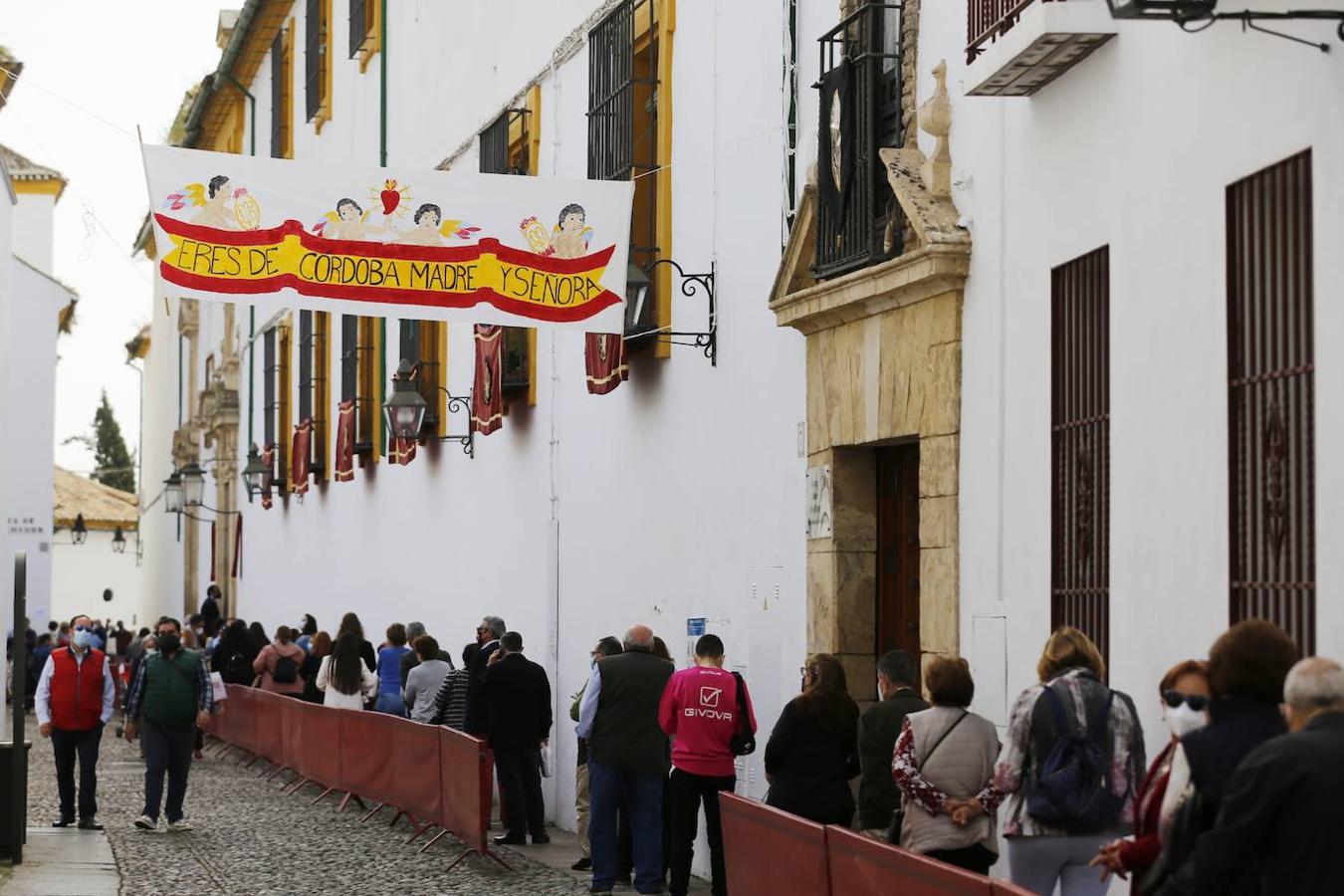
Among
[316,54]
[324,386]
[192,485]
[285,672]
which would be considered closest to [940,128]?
[285,672]

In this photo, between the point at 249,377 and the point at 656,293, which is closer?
the point at 656,293

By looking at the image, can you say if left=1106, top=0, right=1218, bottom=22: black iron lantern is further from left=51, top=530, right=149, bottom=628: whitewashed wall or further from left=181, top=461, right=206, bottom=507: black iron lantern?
left=51, top=530, right=149, bottom=628: whitewashed wall

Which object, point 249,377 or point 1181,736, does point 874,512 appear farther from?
point 249,377

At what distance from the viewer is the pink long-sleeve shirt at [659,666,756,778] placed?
12.0m

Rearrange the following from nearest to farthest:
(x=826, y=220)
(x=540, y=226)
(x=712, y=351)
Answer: (x=826, y=220)
(x=540, y=226)
(x=712, y=351)

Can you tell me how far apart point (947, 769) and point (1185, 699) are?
2.31 metres

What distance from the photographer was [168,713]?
53.7 feet

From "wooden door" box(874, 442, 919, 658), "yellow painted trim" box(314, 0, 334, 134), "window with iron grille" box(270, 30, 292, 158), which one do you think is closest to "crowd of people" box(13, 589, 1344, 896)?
"wooden door" box(874, 442, 919, 658)

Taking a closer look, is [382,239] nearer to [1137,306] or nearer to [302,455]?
[1137,306]

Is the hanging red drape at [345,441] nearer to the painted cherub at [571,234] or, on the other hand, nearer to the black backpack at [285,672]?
the black backpack at [285,672]

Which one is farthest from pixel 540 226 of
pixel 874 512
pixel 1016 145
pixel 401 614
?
pixel 401 614

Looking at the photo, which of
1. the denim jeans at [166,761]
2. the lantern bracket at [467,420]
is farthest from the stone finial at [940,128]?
the lantern bracket at [467,420]

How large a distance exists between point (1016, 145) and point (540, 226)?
151 inches

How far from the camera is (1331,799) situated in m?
5.11
